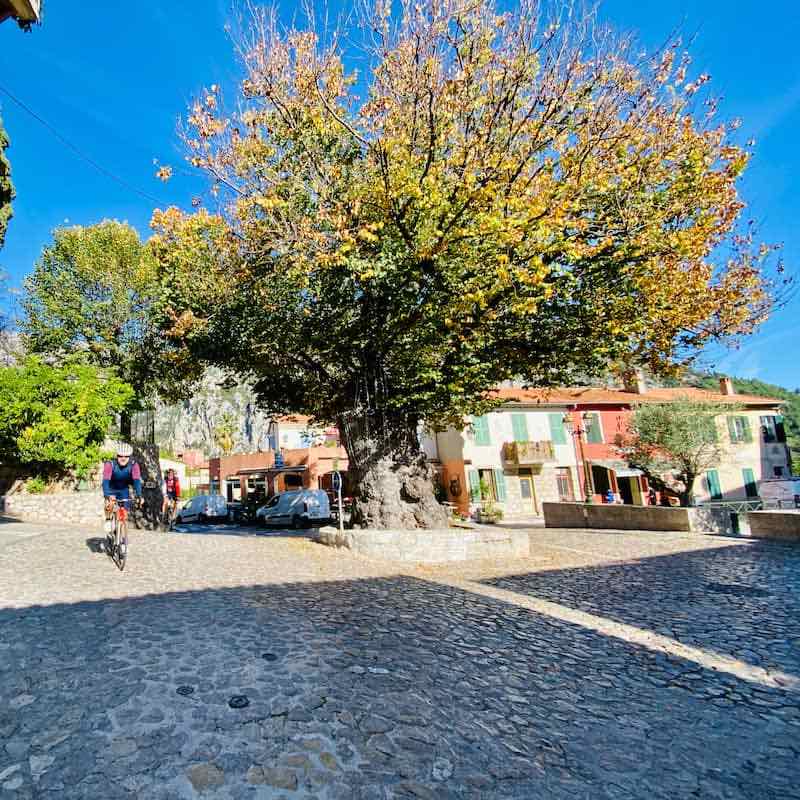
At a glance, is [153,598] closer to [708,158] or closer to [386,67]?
[386,67]

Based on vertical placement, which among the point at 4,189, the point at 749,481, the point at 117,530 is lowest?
the point at 749,481

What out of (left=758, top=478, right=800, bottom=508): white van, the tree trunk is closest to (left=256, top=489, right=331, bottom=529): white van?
the tree trunk

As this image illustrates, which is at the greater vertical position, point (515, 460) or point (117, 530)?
point (515, 460)

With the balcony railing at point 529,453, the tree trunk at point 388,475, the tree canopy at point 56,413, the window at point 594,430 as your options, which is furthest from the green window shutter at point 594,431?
the tree canopy at point 56,413

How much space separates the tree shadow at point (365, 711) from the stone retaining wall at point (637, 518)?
12.9 metres

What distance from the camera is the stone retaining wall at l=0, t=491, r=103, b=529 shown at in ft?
54.9

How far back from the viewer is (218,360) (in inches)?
512

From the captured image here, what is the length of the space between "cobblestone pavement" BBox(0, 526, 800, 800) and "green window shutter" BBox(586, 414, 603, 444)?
2619 cm

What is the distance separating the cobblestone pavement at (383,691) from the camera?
256cm

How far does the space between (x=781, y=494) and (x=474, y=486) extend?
52.7 ft

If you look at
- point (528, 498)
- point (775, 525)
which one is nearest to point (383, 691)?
point (775, 525)

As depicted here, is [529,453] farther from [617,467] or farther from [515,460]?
[617,467]

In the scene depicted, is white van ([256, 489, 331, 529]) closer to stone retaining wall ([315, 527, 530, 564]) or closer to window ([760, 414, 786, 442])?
stone retaining wall ([315, 527, 530, 564])

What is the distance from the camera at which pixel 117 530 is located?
7.94m
